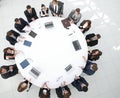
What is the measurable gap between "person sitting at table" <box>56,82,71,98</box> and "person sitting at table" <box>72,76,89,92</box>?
19 centimetres

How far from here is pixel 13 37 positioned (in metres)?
5.34

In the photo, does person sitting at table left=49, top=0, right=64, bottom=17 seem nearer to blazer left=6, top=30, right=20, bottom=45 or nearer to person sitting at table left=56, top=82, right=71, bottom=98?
blazer left=6, top=30, right=20, bottom=45

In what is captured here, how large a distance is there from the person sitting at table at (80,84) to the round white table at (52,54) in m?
0.12

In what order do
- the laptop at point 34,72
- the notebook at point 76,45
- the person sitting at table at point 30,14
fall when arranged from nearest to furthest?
the laptop at point 34,72, the notebook at point 76,45, the person sitting at table at point 30,14

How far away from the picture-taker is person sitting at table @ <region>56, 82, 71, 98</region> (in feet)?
16.7

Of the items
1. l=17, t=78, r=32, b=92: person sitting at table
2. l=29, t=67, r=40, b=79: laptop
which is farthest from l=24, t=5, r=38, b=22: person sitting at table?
l=17, t=78, r=32, b=92: person sitting at table

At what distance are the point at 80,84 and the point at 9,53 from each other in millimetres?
1602

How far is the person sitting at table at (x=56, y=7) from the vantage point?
5.62m

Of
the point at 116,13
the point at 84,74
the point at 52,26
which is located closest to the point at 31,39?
the point at 52,26

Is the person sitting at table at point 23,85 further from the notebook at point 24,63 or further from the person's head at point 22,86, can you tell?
the notebook at point 24,63

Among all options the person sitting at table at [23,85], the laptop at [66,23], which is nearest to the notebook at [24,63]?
the person sitting at table at [23,85]

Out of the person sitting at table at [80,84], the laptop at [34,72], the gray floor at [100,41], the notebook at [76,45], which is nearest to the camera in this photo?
the laptop at [34,72]

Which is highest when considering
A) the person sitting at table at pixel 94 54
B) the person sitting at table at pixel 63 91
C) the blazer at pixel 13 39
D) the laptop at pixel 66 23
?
the laptop at pixel 66 23

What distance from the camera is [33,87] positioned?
554cm
